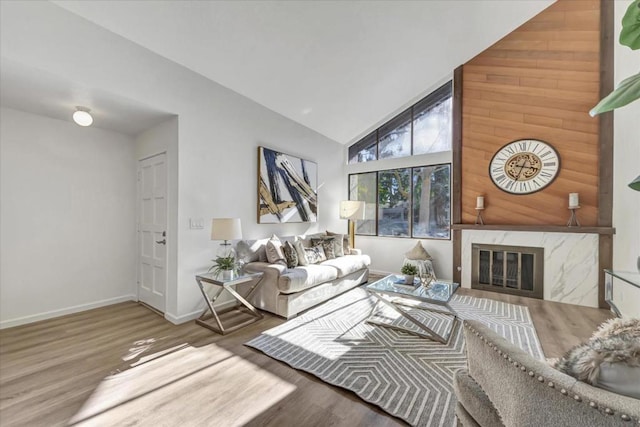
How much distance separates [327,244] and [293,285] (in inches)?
55.6

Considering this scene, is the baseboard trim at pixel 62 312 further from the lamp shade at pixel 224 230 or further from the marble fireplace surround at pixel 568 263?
the marble fireplace surround at pixel 568 263

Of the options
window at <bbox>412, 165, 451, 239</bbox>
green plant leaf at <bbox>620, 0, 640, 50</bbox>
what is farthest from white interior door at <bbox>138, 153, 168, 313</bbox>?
window at <bbox>412, 165, 451, 239</bbox>

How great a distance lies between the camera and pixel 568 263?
3762mm

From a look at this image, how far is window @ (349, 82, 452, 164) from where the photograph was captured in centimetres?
493

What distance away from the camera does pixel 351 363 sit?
2182 millimetres

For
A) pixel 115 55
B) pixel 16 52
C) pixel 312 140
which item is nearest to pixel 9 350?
pixel 16 52

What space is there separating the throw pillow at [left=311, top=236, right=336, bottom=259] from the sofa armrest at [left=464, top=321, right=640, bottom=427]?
3.30 meters

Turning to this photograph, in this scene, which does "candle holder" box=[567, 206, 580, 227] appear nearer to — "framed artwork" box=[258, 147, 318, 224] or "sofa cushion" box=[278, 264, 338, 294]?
"sofa cushion" box=[278, 264, 338, 294]

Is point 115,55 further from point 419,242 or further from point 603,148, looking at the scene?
point 603,148

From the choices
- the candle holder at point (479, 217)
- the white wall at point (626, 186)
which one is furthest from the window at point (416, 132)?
the white wall at point (626, 186)

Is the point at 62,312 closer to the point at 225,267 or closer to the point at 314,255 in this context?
the point at 225,267

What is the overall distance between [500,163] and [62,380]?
5820 mm

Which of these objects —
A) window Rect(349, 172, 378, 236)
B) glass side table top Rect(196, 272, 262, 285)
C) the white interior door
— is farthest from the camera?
window Rect(349, 172, 378, 236)

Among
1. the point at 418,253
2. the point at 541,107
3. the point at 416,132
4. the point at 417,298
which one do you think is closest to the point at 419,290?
the point at 417,298
